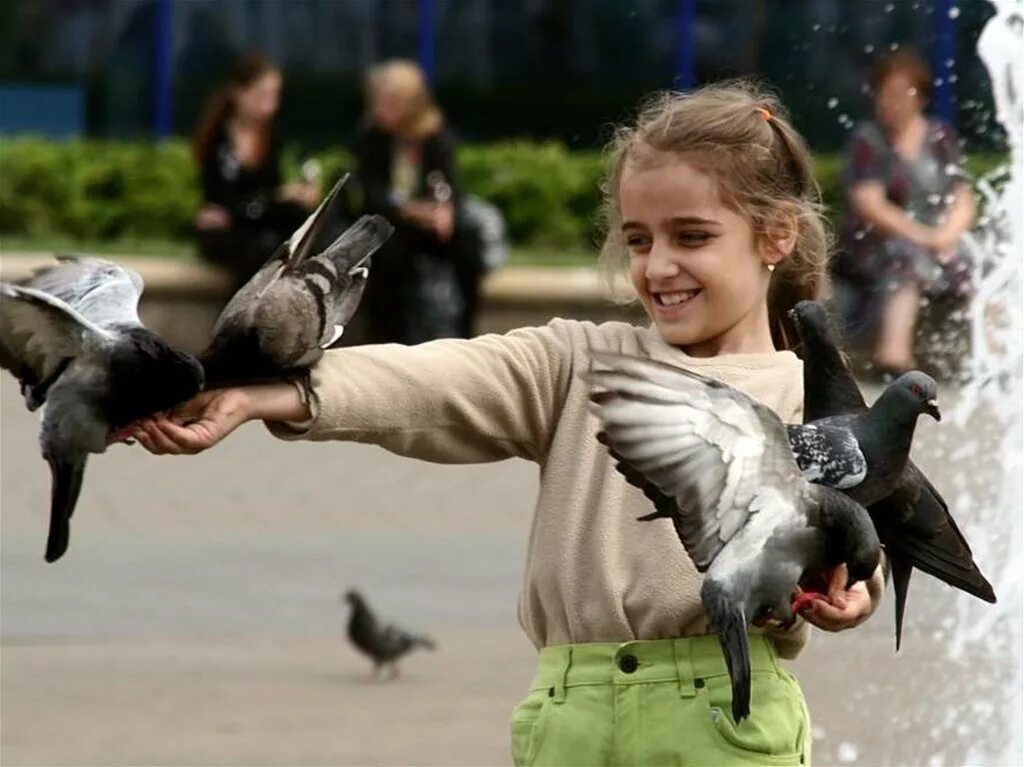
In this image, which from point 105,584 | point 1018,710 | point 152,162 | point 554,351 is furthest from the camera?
point 152,162

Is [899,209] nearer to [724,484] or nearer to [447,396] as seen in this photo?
[447,396]

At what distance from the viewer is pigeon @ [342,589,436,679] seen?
23.4 feet

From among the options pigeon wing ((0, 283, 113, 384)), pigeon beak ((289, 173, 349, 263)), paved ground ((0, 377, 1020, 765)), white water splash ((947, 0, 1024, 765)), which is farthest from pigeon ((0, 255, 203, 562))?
white water splash ((947, 0, 1024, 765))

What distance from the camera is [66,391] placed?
2.76 m

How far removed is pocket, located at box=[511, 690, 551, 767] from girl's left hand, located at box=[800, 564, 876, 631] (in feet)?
1.43

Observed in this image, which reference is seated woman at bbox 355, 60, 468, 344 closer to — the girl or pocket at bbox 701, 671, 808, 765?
the girl

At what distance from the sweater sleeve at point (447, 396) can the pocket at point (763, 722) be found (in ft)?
1.54

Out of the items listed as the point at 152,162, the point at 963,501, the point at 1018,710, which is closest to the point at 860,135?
the point at 963,501

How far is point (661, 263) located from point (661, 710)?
24.5 inches

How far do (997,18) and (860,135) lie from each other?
332 centimetres

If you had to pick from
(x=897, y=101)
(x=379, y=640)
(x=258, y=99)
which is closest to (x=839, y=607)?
(x=379, y=640)

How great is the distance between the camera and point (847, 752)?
246 inches

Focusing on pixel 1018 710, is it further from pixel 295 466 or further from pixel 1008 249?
pixel 295 466

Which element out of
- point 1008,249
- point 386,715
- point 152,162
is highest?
point 1008,249
